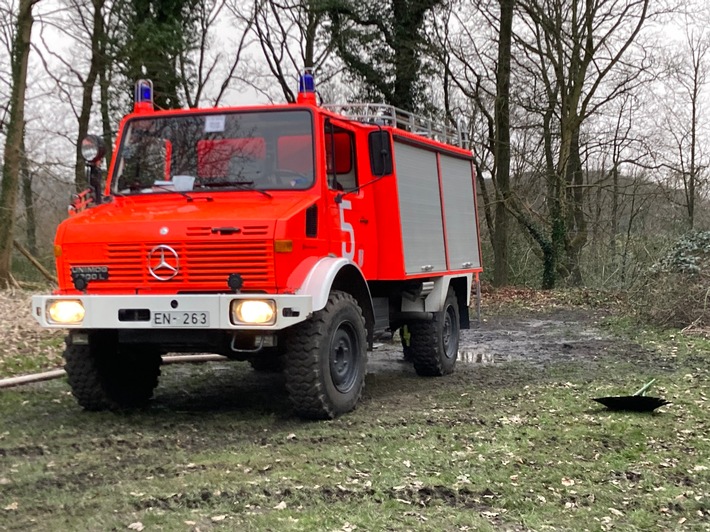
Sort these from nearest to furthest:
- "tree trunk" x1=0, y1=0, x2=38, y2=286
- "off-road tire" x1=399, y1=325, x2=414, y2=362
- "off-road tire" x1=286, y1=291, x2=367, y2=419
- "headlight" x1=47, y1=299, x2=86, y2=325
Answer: "headlight" x1=47, y1=299, x2=86, y2=325 < "off-road tire" x1=286, y1=291, x2=367, y2=419 < "off-road tire" x1=399, y1=325, x2=414, y2=362 < "tree trunk" x1=0, y1=0, x2=38, y2=286

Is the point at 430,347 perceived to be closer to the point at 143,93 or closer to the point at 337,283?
the point at 337,283

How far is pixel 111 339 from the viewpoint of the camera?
638 centimetres

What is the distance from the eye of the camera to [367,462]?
4840mm

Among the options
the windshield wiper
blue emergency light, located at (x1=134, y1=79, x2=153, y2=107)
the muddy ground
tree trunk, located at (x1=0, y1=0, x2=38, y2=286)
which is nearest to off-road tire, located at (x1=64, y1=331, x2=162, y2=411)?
the muddy ground

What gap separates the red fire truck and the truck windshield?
0.01 meters

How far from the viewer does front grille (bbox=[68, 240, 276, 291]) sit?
5578 millimetres

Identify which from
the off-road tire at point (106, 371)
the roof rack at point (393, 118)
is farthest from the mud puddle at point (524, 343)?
the off-road tire at point (106, 371)

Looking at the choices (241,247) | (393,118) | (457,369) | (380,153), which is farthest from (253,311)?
(457,369)

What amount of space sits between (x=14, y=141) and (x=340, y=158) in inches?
364

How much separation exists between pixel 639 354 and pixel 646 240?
12023 millimetres

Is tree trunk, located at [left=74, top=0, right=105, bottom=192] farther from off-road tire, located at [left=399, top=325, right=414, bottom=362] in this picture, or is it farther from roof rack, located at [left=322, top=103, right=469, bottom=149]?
off-road tire, located at [left=399, top=325, right=414, bottom=362]

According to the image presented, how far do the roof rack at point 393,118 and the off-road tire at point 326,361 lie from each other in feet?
7.28

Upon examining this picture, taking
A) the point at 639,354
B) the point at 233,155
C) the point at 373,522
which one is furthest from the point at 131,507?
the point at 639,354

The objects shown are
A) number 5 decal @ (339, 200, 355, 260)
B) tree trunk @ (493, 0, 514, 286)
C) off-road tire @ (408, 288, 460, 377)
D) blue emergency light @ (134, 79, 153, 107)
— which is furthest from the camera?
tree trunk @ (493, 0, 514, 286)
